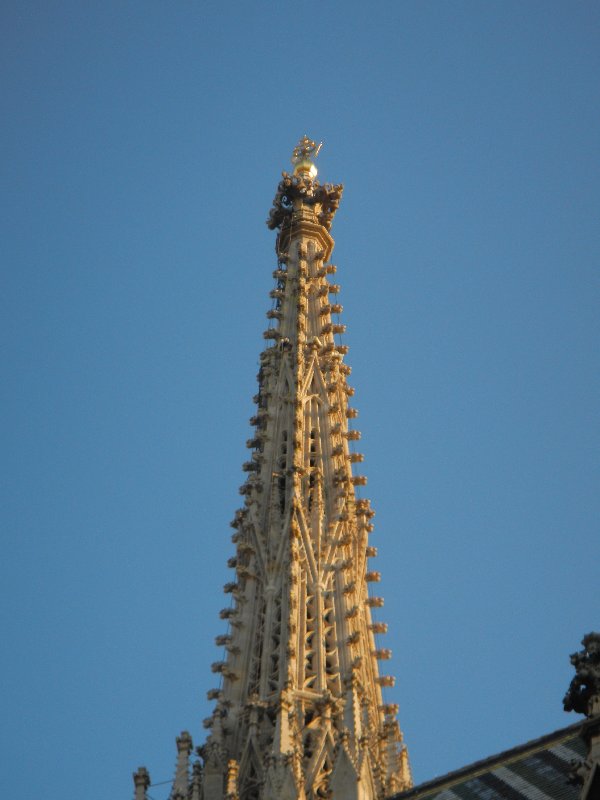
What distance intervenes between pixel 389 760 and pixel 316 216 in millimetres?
27915

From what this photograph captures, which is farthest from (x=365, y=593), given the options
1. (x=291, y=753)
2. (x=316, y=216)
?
(x=316, y=216)

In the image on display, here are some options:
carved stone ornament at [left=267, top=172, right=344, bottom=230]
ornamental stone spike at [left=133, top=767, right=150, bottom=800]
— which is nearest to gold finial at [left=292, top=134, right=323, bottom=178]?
carved stone ornament at [left=267, top=172, right=344, bottom=230]

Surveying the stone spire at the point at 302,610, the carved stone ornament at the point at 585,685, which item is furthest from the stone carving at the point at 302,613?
the carved stone ornament at the point at 585,685

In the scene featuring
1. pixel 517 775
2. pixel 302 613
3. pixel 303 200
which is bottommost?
pixel 517 775

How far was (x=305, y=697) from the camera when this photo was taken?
36.1m

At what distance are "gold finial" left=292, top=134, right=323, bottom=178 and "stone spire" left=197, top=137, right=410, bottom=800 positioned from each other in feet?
37.7

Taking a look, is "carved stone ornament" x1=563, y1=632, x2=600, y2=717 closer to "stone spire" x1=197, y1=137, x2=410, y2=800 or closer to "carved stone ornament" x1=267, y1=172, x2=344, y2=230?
"stone spire" x1=197, y1=137, x2=410, y2=800

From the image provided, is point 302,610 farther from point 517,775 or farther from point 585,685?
point 585,685

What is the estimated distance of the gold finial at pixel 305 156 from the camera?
211ft

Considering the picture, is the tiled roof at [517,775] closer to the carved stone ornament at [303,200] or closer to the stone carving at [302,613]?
the stone carving at [302,613]

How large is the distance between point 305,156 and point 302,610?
3080cm

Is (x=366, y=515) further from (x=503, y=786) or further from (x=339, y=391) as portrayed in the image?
(x=503, y=786)

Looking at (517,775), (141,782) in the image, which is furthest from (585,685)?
(141,782)

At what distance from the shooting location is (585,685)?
2664cm
